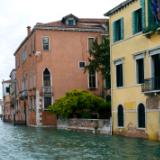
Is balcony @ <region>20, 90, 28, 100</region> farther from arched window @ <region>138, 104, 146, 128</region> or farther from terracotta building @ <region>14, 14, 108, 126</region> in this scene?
arched window @ <region>138, 104, 146, 128</region>

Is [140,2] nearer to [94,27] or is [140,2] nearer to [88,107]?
[88,107]

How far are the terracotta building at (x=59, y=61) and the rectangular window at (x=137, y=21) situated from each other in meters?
20.9

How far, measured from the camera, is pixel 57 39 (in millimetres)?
47156

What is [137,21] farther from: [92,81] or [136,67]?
[92,81]

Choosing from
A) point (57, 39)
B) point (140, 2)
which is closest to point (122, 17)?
point (140, 2)

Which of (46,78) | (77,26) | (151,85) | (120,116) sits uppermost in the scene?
(77,26)

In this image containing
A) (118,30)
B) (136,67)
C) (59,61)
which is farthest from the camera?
(59,61)

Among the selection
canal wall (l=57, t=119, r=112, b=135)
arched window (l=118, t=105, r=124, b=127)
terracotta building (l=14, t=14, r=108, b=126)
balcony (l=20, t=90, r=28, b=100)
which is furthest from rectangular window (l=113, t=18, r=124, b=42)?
balcony (l=20, t=90, r=28, b=100)

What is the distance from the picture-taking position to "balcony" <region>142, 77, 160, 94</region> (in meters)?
24.0

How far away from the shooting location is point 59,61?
47469 millimetres

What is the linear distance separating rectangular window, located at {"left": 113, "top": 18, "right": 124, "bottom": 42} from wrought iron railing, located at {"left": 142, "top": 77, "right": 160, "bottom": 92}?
4.12 metres

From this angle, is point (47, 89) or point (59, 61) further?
point (59, 61)

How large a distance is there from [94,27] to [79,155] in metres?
31.5

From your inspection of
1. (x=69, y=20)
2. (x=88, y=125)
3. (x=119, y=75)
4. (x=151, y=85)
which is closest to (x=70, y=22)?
(x=69, y=20)
